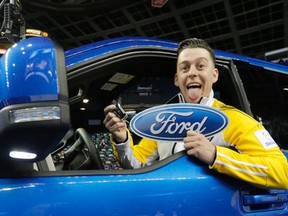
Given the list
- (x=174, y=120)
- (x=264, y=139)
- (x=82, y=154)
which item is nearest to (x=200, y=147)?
(x=174, y=120)

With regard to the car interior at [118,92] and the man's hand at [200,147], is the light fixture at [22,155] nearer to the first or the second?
the car interior at [118,92]

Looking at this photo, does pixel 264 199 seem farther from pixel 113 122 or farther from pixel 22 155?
pixel 22 155

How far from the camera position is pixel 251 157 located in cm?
121

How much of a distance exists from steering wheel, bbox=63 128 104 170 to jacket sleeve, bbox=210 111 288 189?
753mm

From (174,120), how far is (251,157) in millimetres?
322

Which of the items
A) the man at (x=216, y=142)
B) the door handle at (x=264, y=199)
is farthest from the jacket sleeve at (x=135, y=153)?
the door handle at (x=264, y=199)

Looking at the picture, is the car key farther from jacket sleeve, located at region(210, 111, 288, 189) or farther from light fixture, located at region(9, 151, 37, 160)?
light fixture, located at region(9, 151, 37, 160)

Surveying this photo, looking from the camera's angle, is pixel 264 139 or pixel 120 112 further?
pixel 120 112

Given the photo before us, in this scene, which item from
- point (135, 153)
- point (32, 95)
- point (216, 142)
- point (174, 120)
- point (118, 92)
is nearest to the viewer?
point (32, 95)

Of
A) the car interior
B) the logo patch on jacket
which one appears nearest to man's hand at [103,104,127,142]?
the car interior

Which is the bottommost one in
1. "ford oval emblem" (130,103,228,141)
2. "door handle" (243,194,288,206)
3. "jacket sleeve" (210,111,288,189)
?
"door handle" (243,194,288,206)

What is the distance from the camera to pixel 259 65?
6.11ft

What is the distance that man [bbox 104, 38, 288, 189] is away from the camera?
1.17 m

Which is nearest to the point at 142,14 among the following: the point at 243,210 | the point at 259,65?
the point at 259,65
